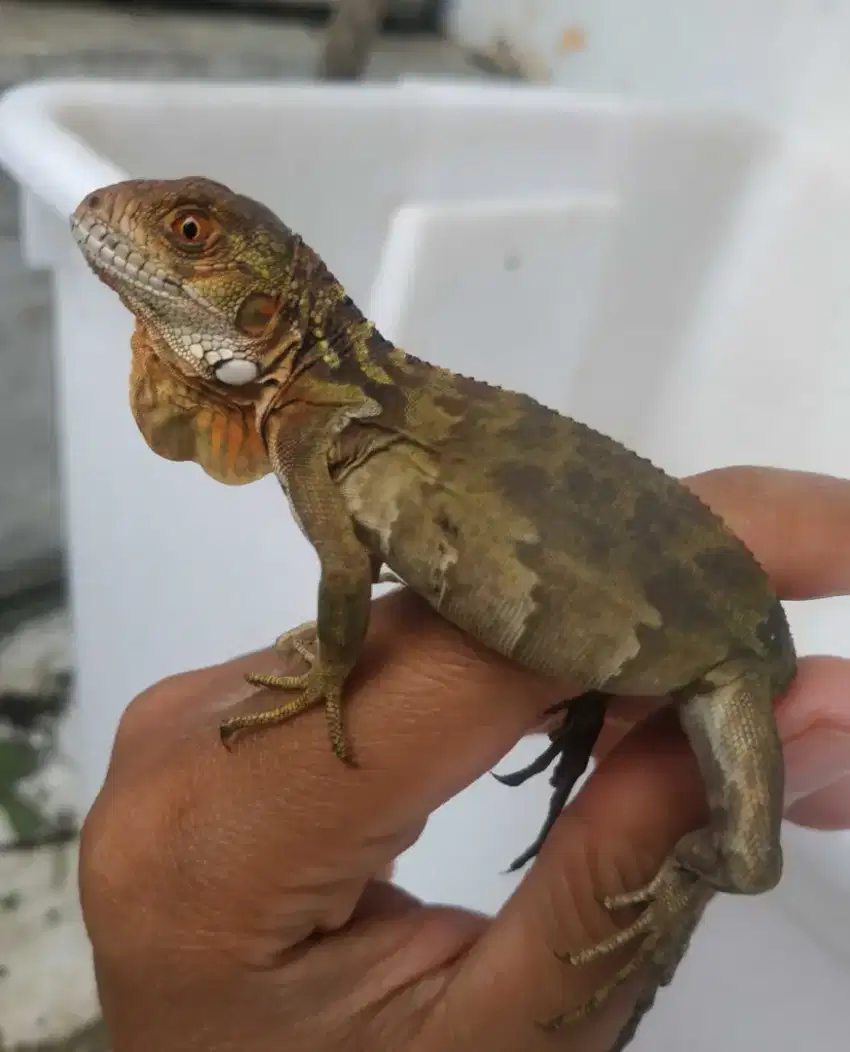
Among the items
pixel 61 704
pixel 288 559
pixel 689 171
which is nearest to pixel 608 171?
pixel 689 171

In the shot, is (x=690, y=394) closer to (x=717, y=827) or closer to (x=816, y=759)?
(x=816, y=759)

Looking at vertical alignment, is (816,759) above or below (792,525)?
below

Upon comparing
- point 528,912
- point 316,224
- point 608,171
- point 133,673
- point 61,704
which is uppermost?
point 608,171

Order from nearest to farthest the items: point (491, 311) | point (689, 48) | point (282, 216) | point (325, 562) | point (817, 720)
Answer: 1. point (325, 562)
2. point (817, 720)
3. point (282, 216)
4. point (491, 311)
5. point (689, 48)

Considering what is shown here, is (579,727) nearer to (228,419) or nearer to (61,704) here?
(228,419)

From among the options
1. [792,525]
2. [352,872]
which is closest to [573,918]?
[352,872]

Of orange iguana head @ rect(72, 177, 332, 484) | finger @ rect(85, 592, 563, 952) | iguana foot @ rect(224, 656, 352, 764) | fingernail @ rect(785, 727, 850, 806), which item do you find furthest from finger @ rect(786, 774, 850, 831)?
orange iguana head @ rect(72, 177, 332, 484)

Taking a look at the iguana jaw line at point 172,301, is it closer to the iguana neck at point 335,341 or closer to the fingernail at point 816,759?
the iguana neck at point 335,341
